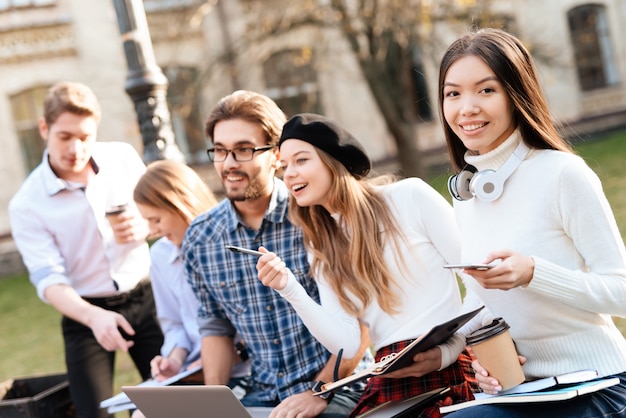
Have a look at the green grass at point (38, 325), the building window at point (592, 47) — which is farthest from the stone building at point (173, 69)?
the green grass at point (38, 325)

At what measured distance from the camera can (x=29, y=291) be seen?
572 inches

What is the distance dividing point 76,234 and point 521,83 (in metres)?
2.72

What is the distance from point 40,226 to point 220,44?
47.9 ft

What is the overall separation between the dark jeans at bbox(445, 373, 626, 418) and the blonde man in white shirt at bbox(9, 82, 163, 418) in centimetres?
229

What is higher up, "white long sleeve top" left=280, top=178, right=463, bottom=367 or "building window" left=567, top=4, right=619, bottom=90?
"building window" left=567, top=4, right=619, bottom=90

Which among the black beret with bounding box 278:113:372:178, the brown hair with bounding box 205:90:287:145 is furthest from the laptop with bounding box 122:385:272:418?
the brown hair with bounding box 205:90:287:145

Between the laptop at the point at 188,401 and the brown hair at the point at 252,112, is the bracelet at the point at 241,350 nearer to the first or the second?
the laptop at the point at 188,401

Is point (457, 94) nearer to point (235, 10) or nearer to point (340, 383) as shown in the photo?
point (340, 383)

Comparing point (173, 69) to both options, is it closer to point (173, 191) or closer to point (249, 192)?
point (173, 191)

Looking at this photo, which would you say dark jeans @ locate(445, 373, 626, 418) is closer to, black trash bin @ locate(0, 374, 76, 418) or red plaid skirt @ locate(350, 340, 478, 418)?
red plaid skirt @ locate(350, 340, 478, 418)

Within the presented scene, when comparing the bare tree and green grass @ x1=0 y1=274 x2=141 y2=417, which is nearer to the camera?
green grass @ x1=0 y1=274 x2=141 y2=417

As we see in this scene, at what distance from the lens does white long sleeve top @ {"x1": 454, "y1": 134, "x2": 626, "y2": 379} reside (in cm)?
246

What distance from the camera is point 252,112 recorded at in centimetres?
362

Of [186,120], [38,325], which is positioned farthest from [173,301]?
[186,120]
